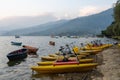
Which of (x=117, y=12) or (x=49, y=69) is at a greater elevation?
(x=117, y=12)

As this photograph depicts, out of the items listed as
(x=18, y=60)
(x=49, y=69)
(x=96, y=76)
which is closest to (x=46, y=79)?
(x=49, y=69)

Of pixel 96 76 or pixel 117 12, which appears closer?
pixel 96 76

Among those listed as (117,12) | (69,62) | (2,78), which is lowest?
(2,78)

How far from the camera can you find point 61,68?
90.8 ft

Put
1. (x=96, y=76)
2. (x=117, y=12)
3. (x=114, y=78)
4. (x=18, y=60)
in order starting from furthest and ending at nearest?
(x=117, y=12) < (x=18, y=60) < (x=96, y=76) < (x=114, y=78)

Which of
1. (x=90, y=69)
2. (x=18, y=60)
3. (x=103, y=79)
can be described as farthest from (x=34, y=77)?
(x=18, y=60)

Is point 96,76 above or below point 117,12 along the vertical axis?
below

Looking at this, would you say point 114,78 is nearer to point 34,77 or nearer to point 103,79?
point 103,79

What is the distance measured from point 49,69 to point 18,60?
20.4 m

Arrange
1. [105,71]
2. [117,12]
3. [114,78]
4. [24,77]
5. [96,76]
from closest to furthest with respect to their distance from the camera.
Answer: [114,78]
[96,76]
[105,71]
[24,77]
[117,12]

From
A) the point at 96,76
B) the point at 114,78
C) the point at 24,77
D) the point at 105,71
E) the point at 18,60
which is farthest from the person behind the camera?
the point at 18,60

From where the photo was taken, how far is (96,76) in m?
25.6

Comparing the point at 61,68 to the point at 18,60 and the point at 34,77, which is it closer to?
the point at 34,77

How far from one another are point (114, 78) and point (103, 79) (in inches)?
38.2
